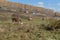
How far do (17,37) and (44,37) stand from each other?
62.2 inches

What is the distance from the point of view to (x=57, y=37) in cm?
1277

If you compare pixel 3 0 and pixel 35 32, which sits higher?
pixel 35 32

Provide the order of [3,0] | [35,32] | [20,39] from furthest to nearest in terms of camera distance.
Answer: [3,0] < [35,32] < [20,39]

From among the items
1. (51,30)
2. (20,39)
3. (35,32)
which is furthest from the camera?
(51,30)

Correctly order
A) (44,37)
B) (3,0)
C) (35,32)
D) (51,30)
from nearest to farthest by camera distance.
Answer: (44,37) → (35,32) → (51,30) → (3,0)

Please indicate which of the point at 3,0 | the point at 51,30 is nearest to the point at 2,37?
the point at 51,30

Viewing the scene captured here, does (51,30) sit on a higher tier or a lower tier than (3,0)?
higher

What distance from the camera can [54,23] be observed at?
1577cm

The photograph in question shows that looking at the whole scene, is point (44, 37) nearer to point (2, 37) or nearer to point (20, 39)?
point (20, 39)

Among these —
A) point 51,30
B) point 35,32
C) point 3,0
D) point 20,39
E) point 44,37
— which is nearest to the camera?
point 20,39

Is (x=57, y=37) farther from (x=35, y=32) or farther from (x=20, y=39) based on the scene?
(x=20, y=39)

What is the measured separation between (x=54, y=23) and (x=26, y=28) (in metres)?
2.64

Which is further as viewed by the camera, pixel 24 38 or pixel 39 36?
pixel 39 36

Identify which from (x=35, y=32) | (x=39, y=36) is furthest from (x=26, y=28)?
(x=39, y=36)
